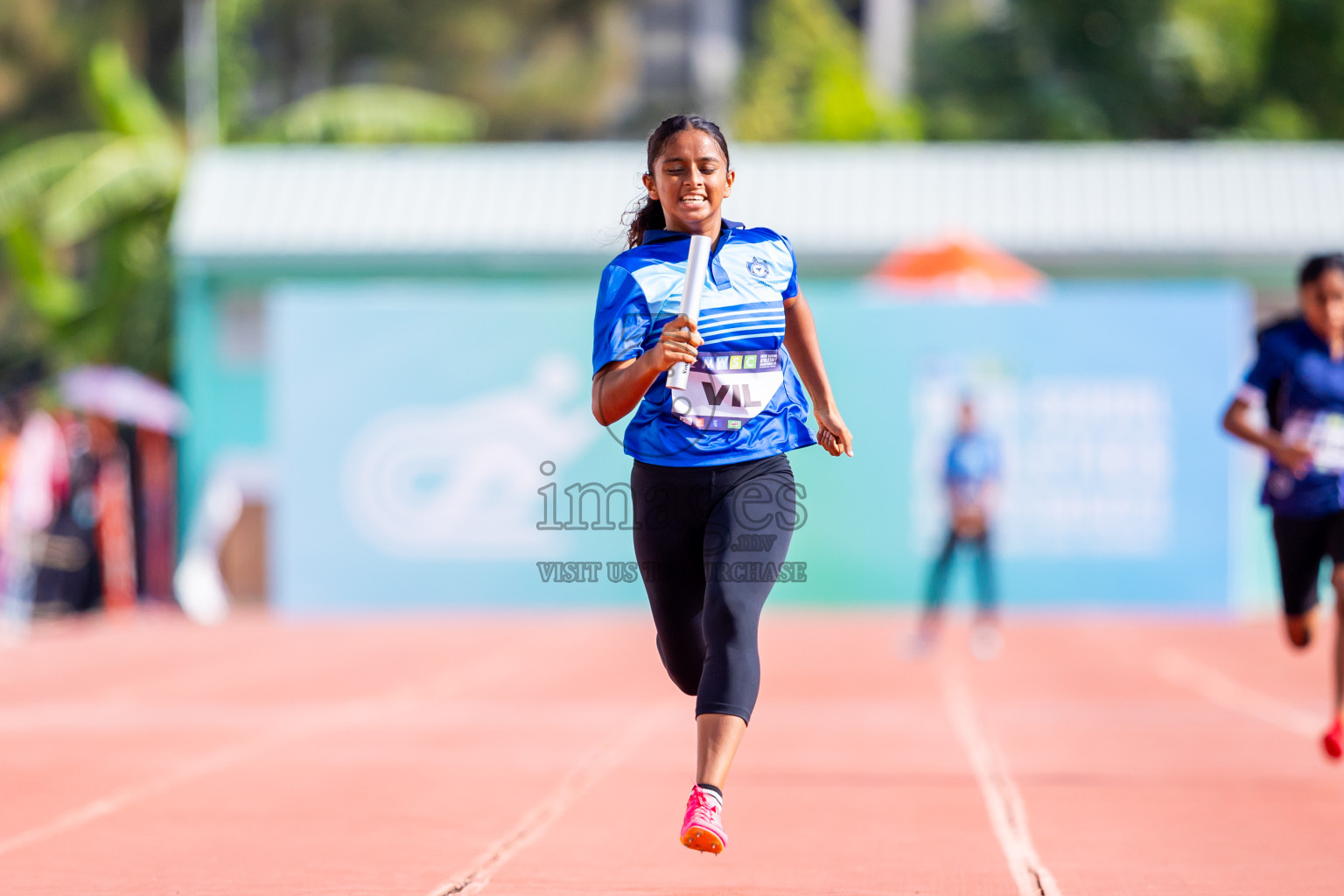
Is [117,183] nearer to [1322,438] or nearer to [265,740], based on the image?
[265,740]

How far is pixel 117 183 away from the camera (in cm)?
2555

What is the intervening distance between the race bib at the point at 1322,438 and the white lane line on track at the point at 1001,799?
Result: 1729mm

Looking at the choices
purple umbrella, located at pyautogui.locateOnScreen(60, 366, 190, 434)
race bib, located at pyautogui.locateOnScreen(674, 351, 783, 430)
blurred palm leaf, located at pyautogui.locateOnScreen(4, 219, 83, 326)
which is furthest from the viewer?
blurred palm leaf, located at pyautogui.locateOnScreen(4, 219, 83, 326)

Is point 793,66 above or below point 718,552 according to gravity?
above

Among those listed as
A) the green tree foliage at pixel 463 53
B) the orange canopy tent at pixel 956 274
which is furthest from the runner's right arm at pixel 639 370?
the green tree foliage at pixel 463 53

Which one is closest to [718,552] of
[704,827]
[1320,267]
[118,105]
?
[704,827]

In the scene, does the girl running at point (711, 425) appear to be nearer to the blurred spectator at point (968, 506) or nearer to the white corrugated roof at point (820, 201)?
the blurred spectator at point (968, 506)

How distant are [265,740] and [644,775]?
7.60ft

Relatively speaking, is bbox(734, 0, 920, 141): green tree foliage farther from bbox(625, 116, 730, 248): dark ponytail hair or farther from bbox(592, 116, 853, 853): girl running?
bbox(592, 116, 853, 853): girl running

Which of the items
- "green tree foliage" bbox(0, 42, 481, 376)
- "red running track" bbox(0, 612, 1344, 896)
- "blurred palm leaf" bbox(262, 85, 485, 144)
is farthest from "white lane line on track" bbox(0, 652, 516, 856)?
"blurred palm leaf" bbox(262, 85, 485, 144)

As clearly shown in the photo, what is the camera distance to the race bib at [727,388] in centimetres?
487

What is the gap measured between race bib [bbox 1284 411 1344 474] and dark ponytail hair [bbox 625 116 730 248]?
3394 mm

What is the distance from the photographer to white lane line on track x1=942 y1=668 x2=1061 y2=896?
18.4 ft

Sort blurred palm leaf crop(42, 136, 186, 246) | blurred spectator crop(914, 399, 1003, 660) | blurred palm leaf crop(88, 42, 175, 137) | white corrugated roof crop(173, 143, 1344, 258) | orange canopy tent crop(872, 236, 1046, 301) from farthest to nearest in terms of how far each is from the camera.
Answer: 1. blurred palm leaf crop(88, 42, 175, 137)
2. blurred palm leaf crop(42, 136, 186, 246)
3. white corrugated roof crop(173, 143, 1344, 258)
4. orange canopy tent crop(872, 236, 1046, 301)
5. blurred spectator crop(914, 399, 1003, 660)
